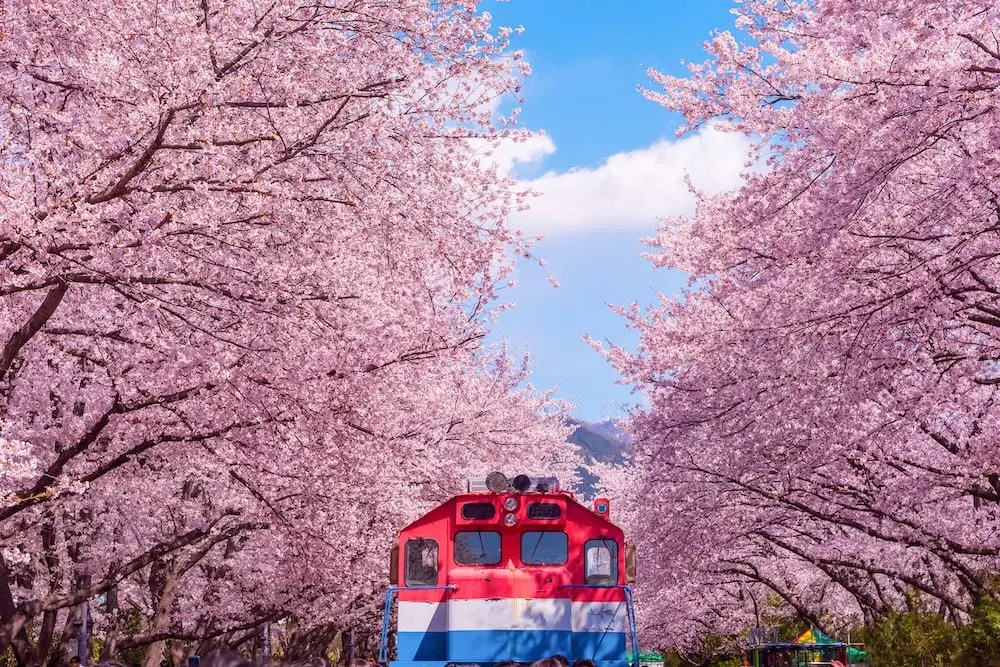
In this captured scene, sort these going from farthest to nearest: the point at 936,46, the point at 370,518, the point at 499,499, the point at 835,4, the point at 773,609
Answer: the point at 773,609, the point at 370,518, the point at 499,499, the point at 835,4, the point at 936,46

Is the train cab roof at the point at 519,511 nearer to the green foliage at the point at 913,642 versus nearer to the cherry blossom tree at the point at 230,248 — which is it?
the cherry blossom tree at the point at 230,248

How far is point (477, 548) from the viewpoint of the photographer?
14.8 metres

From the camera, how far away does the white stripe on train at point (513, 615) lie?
14344 mm

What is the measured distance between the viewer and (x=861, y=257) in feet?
44.9

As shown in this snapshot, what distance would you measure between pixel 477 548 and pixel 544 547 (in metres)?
0.86

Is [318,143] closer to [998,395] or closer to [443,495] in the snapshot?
[998,395]

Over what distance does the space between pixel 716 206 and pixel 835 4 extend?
47.6 ft

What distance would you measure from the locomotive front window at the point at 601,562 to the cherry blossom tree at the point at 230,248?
330cm

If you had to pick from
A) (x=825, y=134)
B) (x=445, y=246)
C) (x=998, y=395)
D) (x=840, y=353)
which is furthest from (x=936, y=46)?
(x=998, y=395)

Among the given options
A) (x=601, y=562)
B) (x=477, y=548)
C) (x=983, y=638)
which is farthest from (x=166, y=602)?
(x=983, y=638)

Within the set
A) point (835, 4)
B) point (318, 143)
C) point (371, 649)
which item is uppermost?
point (835, 4)

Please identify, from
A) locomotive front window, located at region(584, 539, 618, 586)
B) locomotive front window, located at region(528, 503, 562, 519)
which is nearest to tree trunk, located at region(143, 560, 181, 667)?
locomotive front window, located at region(528, 503, 562, 519)

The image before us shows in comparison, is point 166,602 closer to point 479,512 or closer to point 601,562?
point 479,512

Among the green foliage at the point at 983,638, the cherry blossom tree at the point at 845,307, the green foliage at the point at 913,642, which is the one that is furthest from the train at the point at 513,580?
the green foliage at the point at 913,642
